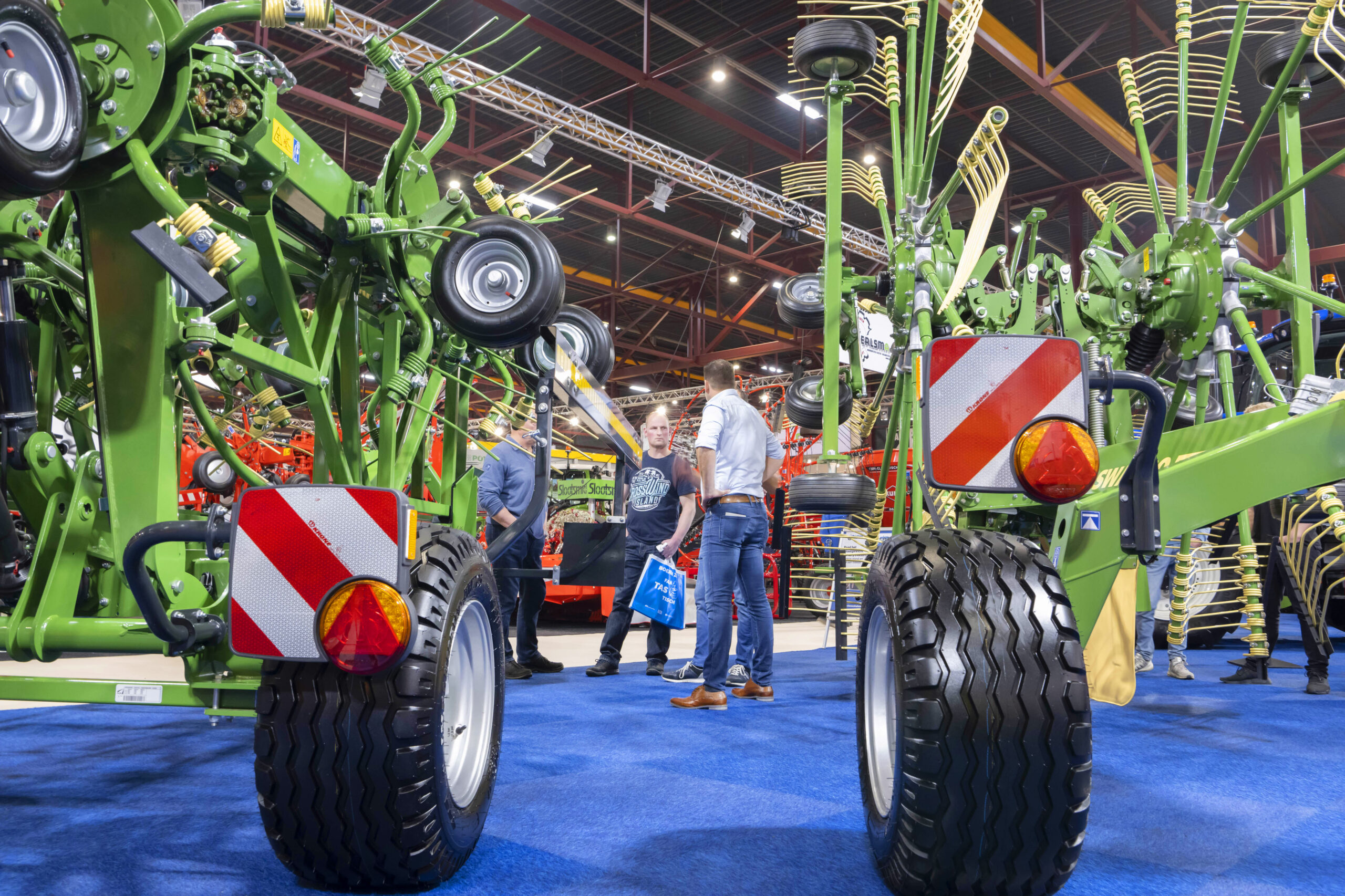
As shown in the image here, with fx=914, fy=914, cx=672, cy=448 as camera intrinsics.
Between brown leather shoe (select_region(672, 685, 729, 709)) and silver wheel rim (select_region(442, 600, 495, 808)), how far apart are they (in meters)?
2.30

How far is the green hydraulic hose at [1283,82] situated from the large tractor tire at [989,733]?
2.46 metres

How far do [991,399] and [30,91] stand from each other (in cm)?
202

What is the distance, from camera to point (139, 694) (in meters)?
2.30

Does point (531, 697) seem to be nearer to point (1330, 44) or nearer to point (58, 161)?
point (58, 161)

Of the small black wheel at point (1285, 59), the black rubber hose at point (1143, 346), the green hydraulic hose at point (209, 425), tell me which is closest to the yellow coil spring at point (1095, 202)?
the black rubber hose at point (1143, 346)

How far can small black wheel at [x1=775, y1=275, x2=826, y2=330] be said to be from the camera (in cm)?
533

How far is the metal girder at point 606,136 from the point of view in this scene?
9391 mm

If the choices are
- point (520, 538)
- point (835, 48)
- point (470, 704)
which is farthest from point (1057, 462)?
point (520, 538)

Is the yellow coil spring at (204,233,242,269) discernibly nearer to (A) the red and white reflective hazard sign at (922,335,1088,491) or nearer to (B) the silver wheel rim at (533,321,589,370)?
(A) the red and white reflective hazard sign at (922,335,1088,491)

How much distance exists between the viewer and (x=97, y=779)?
2.92 metres

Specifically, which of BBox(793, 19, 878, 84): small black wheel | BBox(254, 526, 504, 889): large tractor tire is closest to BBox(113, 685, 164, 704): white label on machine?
BBox(254, 526, 504, 889): large tractor tire

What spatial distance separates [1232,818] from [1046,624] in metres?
1.53

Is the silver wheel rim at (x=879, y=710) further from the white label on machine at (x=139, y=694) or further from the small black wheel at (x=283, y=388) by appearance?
the small black wheel at (x=283, y=388)

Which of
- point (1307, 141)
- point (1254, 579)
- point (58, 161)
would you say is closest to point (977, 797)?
point (58, 161)
